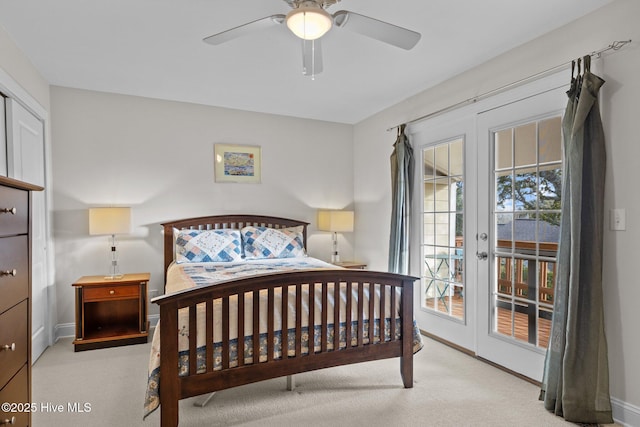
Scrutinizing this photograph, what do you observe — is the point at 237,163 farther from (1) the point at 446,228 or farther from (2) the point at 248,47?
(1) the point at 446,228

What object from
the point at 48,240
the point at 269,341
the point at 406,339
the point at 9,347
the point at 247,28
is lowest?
the point at 406,339

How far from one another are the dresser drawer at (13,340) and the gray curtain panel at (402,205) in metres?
3.04

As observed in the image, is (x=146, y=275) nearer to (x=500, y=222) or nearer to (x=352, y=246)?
(x=352, y=246)

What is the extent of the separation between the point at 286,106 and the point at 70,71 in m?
2.11

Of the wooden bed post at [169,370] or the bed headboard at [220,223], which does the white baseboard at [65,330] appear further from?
the wooden bed post at [169,370]

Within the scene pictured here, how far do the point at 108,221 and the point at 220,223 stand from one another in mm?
1153

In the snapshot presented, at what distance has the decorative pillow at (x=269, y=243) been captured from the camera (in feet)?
12.7

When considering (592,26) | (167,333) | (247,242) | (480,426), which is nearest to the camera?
(167,333)

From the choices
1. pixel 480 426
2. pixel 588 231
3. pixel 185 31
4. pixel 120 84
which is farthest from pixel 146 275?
pixel 588 231

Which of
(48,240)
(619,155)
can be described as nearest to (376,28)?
(619,155)

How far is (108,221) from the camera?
3.38 meters

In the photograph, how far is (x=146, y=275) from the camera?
359cm

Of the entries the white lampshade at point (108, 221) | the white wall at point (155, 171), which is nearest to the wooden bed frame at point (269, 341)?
the white lampshade at point (108, 221)

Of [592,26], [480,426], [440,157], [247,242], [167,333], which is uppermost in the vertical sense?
[592,26]
